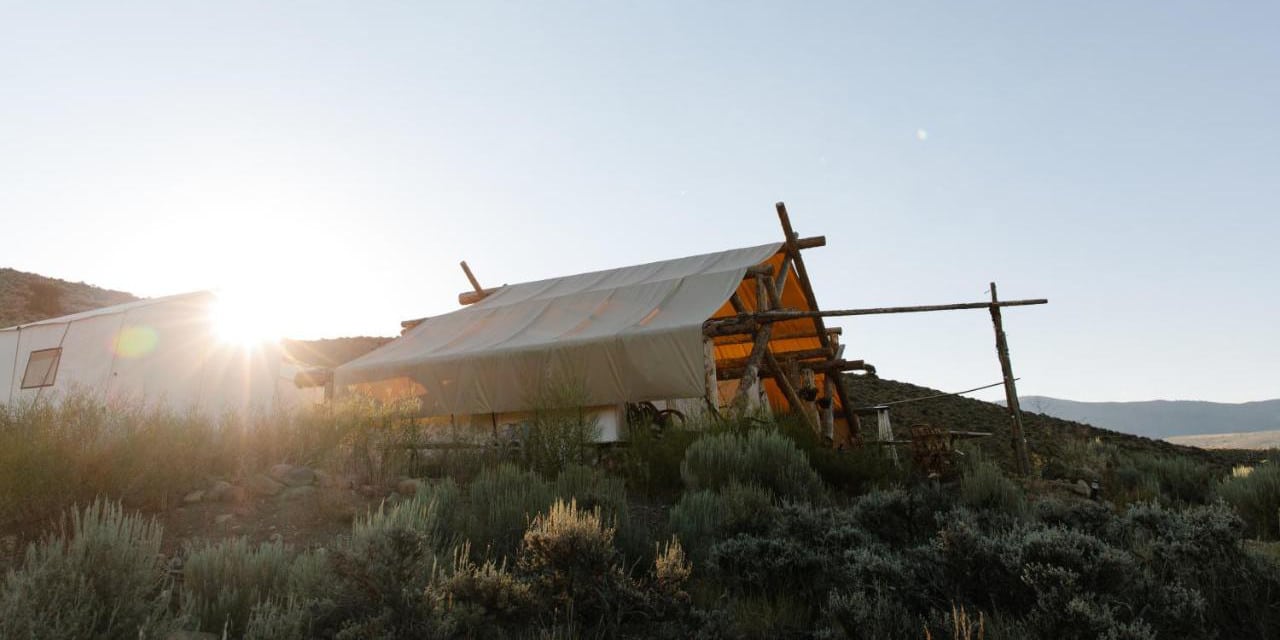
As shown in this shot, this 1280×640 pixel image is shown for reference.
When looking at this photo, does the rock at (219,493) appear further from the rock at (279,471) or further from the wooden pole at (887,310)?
the wooden pole at (887,310)

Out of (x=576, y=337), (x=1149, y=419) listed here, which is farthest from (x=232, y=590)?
(x=1149, y=419)

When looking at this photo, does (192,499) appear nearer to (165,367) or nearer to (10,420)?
(10,420)

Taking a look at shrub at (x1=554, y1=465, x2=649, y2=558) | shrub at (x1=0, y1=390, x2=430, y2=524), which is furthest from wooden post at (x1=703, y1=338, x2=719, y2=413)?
shrub at (x1=0, y1=390, x2=430, y2=524)

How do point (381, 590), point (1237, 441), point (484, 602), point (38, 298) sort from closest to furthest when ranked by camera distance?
point (381, 590)
point (484, 602)
point (38, 298)
point (1237, 441)

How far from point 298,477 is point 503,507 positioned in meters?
2.22

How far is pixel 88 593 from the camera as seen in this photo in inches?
134

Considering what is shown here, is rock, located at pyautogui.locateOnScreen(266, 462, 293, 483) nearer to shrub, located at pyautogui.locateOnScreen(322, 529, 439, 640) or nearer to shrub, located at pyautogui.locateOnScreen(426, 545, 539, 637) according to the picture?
shrub, located at pyautogui.locateOnScreen(322, 529, 439, 640)

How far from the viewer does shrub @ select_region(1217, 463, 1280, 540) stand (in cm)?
774

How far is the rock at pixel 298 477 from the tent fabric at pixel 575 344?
375 cm

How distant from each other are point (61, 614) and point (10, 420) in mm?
3894

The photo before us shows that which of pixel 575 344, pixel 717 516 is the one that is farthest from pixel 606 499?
pixel 575 344

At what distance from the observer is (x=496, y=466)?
26.9 ft

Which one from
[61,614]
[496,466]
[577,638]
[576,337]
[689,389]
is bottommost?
[577,638]

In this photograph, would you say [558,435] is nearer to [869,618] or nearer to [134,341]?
[869,618]
